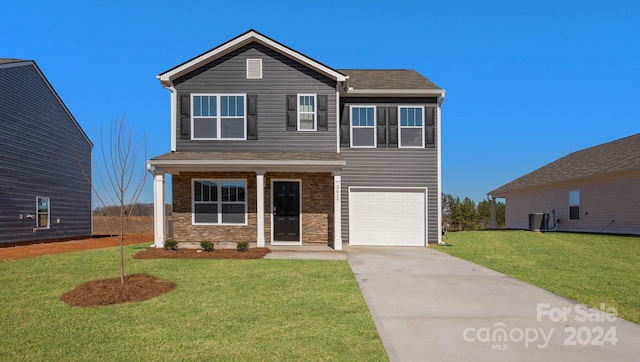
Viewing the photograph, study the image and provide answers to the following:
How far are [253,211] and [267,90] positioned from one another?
451cm

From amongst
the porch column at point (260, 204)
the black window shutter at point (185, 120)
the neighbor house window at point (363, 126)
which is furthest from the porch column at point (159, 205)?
the neighbor house window at point (363, 126)

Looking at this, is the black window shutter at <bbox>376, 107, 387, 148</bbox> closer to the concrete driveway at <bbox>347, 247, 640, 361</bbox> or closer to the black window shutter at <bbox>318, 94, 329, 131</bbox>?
the black window shutter at <bbox>318, 94, 329, 131</bbox>

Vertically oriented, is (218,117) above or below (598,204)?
above

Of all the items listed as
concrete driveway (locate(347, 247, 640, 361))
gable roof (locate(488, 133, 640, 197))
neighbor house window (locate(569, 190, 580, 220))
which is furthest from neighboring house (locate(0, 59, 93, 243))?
neighbor house window (locate(569, 190, 580, 220))

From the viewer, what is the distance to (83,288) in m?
6.70

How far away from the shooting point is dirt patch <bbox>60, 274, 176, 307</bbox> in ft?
19.7

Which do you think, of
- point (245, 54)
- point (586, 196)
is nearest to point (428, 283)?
point (245, 54)

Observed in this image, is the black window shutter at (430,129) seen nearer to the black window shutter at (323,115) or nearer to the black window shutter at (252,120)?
the black window shutter at (323,115)

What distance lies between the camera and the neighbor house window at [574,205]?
67.6 ft

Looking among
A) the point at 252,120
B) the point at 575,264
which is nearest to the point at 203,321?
the point at 252,120

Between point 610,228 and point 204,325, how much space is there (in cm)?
2072

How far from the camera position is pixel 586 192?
2002cm

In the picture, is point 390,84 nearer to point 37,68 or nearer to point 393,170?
point 393,170

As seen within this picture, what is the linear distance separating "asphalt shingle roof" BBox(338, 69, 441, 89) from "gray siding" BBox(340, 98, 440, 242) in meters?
0.58
